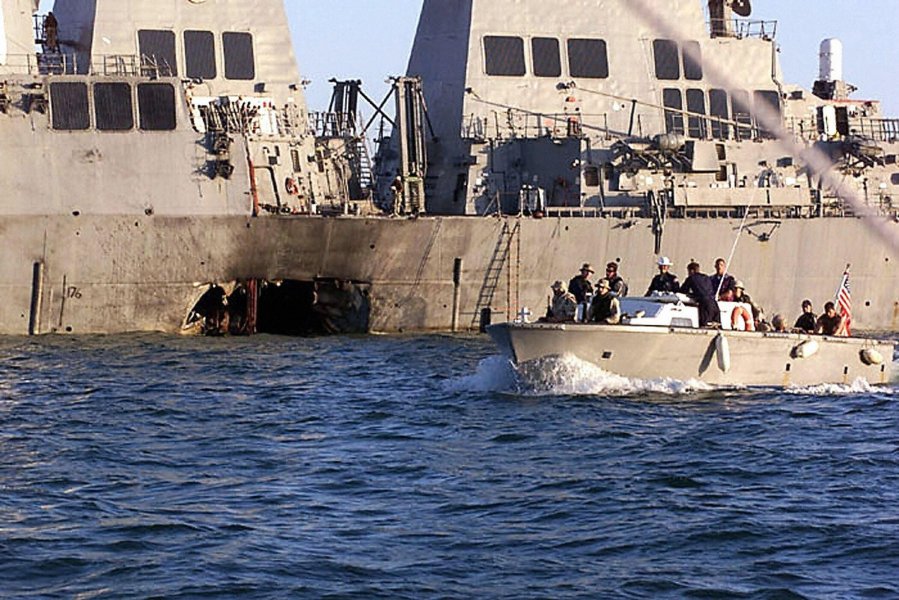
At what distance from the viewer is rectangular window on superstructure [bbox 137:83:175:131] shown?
36.5 m

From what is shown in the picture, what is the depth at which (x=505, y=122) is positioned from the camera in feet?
140

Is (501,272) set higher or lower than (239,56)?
lower

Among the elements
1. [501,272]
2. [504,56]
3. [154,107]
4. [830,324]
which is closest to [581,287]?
[830,324]

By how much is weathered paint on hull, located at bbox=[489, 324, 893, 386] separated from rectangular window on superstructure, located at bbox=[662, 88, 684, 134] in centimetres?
1772

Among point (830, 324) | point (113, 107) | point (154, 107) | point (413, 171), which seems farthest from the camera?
point (413, 171)

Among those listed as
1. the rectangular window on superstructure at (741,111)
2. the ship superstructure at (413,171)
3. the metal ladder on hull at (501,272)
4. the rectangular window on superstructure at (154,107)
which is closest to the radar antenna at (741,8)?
the ship superstructure at (413,171)

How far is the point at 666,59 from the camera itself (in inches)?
Result: 1783

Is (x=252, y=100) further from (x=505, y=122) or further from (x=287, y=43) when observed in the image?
(x=505, y=122)

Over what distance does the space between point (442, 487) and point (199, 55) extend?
23227 mm

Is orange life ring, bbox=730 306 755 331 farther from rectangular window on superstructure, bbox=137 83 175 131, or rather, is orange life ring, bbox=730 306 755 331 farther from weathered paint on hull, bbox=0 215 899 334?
rectangular window on superstructure, bbox=137 83 175 131

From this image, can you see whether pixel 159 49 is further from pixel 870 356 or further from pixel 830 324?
pixel 870 356

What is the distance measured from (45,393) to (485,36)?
1901 cm

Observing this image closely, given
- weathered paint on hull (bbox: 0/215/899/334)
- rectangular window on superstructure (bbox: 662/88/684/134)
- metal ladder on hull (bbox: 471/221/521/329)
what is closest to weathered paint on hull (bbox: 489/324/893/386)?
weathered paint on hull (bbox: 0/215/899/334)

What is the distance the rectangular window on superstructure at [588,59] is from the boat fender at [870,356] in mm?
17116
